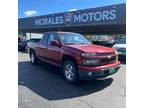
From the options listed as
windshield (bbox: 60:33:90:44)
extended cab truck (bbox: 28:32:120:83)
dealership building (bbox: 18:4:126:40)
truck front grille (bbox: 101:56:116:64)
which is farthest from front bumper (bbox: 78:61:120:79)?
dealership building (bbox: 18:4:126:40)

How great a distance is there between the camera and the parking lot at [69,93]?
14.5 ft

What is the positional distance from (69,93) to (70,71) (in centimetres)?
104

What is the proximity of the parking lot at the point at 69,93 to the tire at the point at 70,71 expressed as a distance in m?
0.17

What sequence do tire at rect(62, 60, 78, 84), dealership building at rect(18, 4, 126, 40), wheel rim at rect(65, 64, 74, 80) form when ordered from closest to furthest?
tire at rect(62, 60, 78, 84)
wheel rim at rect(65, 64, 74, 80)
dealership building at rect(18, 4, 126, 40)

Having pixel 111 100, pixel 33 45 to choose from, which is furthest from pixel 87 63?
pixel 33 45

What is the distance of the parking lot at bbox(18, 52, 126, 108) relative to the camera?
441 cm

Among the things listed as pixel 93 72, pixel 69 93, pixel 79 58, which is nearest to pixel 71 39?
pixel 79 58

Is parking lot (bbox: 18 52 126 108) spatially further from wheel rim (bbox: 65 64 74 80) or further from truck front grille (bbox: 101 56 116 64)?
truck front grille (bbox: 101 56 116 64)

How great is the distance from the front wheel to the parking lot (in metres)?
0.18

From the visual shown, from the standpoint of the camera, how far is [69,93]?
5.20 meters

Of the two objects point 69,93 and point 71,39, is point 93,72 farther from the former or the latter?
point 71,39

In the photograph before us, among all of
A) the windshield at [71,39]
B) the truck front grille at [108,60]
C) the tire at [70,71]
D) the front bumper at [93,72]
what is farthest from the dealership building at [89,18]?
the front bumper at [93,72]
